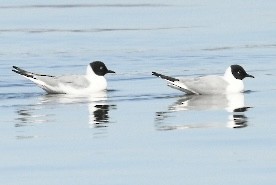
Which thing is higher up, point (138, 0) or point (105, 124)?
point (138, 0)

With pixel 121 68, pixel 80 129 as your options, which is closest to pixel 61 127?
pixel 80 129

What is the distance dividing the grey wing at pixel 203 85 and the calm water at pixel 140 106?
21cm

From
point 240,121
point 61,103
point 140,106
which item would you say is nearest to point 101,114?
point 140,106

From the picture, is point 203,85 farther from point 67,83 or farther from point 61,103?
point 61,103

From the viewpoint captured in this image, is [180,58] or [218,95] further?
[180,58]

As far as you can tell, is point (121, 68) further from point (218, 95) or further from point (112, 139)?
point (112, 139)

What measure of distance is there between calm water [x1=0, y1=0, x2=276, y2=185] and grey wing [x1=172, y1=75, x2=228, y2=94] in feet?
0.70

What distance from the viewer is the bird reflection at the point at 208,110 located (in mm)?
16812

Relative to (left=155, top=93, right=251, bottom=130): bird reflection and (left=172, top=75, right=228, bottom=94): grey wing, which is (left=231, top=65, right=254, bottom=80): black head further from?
(left=155, top=93, right=251, bottom=130): bird reflection

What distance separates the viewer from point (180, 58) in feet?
90.0

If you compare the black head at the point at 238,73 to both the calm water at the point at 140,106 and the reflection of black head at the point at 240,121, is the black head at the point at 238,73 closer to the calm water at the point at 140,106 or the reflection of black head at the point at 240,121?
the calm water at the point at 140,106

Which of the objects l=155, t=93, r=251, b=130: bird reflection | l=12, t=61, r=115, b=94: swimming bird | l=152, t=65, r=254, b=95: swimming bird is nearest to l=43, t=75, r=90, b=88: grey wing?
l=12, t=61, r=115, b=94: swimming bird

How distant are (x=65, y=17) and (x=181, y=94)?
17.5m

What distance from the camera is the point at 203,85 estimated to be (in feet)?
70.1
